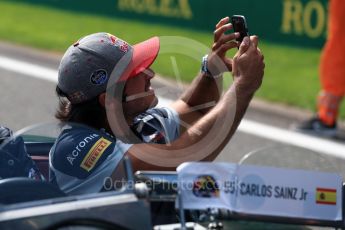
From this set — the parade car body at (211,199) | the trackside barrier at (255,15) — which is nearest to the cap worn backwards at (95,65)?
the parade car body at (211,199)

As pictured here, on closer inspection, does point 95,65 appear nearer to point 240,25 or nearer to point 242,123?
point 240,25

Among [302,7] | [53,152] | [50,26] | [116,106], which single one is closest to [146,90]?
[116,106]

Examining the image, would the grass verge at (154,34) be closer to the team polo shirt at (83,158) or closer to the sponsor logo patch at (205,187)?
the team polo shirt at (83,158)

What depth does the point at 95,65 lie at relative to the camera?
371 centimetres

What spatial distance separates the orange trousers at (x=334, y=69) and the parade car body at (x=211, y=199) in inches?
213

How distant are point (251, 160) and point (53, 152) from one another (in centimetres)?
81

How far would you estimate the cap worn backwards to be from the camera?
146 inches

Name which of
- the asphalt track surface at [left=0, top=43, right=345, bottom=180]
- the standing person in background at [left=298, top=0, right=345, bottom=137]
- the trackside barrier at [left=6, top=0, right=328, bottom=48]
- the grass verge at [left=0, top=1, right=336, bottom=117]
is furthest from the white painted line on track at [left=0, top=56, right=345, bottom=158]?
the trackside barrier at [left=6, top=0, right=328, bottom=48]

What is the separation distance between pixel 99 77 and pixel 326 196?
1068mm

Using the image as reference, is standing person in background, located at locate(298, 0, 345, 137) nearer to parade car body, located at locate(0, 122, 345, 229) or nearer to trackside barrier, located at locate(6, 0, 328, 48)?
trackside barrier, located at locate(6, 0, 328, 48)

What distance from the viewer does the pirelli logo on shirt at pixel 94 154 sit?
351 centimetres

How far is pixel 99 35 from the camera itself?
3822 mm

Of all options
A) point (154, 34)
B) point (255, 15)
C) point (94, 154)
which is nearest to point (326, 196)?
point (94, 154)

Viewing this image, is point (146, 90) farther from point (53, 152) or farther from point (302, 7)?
point (302, 7)
